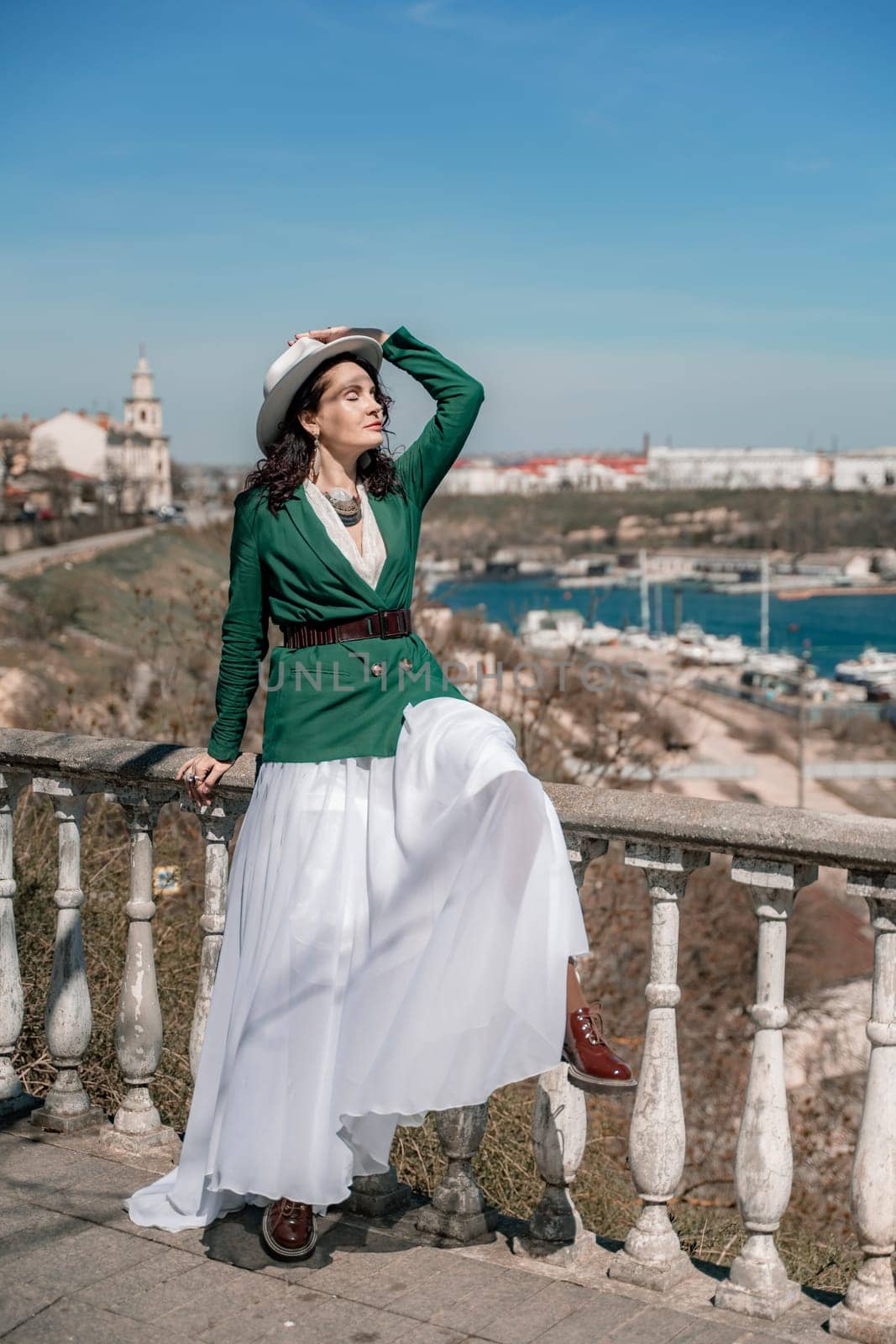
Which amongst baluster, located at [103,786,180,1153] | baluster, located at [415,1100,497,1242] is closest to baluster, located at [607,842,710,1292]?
baluster, located at [415,1100,497,1242]

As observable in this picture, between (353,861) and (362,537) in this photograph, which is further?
(362,537)

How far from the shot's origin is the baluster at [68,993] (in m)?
4.17

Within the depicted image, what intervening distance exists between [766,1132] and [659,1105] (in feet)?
0.83

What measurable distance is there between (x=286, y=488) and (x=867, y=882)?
160 cm

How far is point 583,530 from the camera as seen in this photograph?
12212 cm

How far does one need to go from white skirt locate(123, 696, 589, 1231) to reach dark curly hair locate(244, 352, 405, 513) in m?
0.60

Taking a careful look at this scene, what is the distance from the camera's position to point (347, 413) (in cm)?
358

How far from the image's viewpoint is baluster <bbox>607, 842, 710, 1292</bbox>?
3209mm

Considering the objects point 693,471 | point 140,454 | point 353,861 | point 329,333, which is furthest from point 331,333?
point 693,471

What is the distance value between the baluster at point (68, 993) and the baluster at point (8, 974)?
141mm

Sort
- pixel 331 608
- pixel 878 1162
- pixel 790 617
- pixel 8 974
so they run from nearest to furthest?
pixel 878 1162
pixel 331 608
pixel 8 974
pixel 790 617

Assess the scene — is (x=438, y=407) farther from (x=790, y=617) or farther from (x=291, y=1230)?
(x=790, y=617)

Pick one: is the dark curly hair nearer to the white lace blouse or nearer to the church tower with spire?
the white lace blouse

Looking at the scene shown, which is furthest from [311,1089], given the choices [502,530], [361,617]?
[502,530]
